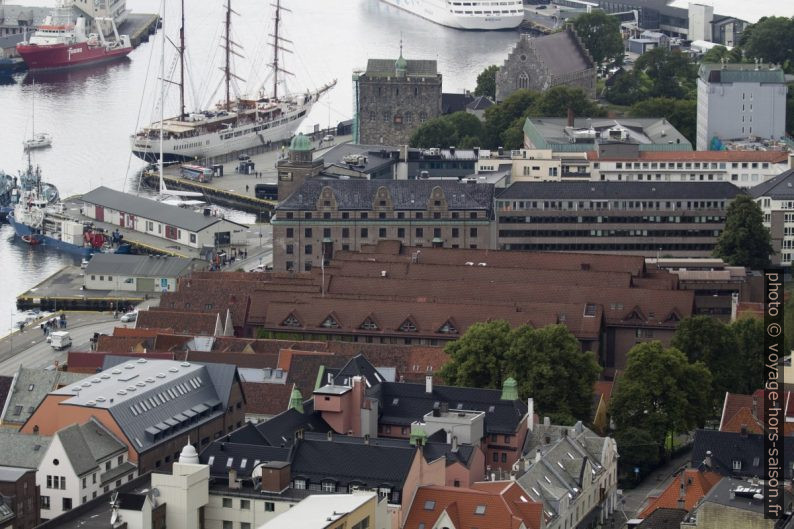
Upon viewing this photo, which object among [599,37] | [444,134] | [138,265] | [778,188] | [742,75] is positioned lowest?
[138,265]

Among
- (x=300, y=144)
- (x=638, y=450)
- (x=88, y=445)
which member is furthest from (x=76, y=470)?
(x=300, y=144)

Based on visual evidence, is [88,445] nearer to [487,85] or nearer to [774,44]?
[487,85]

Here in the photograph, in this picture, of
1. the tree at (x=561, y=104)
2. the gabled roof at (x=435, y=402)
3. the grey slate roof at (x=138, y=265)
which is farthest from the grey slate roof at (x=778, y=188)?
the gabled roof at (x=435, y=402)

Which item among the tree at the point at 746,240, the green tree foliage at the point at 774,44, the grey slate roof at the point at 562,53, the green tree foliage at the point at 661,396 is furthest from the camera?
the green tree foliage at the point at 774,44

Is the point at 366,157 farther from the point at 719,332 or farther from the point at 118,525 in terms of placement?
the point at 118,525

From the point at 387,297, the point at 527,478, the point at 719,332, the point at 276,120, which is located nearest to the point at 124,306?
the point at 387,297

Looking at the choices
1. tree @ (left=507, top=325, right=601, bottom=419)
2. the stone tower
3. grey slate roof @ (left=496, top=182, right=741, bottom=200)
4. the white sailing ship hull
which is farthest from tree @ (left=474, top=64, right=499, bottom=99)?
tree @ (left=507, top=325, right=601, bottom=419)

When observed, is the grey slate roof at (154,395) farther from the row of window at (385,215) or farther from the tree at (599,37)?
the tree at (599,37)

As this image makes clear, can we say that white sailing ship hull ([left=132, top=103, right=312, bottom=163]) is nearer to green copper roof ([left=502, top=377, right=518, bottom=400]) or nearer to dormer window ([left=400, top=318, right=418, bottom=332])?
dormer window ([left=400, top=318, right=418, bottom=332])
